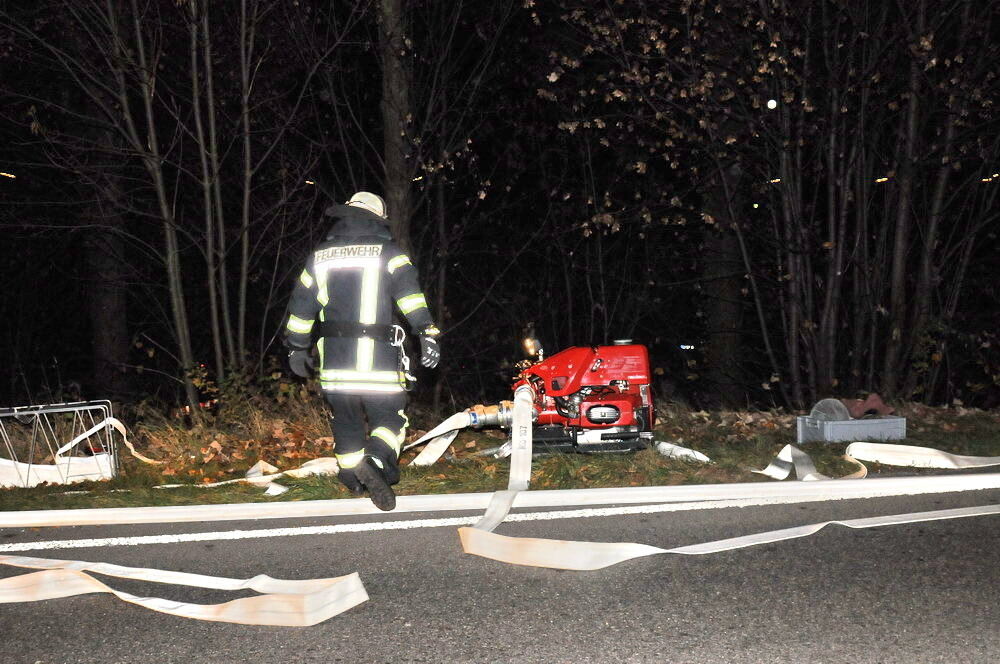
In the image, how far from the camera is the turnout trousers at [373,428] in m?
5.73

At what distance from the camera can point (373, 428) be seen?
19.2ft

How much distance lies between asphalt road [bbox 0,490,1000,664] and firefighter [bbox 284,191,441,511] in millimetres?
865

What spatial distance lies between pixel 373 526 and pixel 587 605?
175 cm

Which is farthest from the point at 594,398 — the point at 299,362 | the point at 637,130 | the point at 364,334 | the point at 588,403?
the point at 637,130

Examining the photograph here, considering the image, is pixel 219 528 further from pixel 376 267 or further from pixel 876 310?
pixel 876 310

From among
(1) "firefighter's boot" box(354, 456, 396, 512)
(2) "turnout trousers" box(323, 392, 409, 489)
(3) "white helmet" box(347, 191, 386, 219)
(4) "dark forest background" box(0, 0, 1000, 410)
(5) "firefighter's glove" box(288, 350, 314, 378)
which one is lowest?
(1) "firefighter's boot" box(354, 456, 396, 512)

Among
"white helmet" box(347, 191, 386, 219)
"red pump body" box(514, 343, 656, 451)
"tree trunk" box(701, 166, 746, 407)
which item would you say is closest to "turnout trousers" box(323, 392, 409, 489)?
"white helmet" box(347, 191, 386, 219)

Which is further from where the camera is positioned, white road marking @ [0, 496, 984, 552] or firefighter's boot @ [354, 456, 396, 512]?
firefighter's boot @ [354, 456, 396, 512]

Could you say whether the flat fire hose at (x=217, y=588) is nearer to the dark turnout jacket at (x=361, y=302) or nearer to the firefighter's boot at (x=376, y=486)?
the firefighter's boot at (x=376, y=486)

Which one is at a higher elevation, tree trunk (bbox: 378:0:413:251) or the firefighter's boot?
tree trunk (bbox: 378:0:413:251)

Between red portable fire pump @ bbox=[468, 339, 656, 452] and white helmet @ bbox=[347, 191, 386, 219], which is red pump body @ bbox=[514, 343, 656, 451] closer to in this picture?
red portable fire pump @ bbox=[468, 339, 656, 452]

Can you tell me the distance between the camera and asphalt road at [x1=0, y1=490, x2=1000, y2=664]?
338 centimetres

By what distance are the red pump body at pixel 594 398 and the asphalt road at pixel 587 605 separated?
1844 mm

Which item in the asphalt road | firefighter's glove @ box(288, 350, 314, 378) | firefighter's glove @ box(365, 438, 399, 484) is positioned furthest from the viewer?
firefighter's glove @ box(288, 350, 314, 378)
